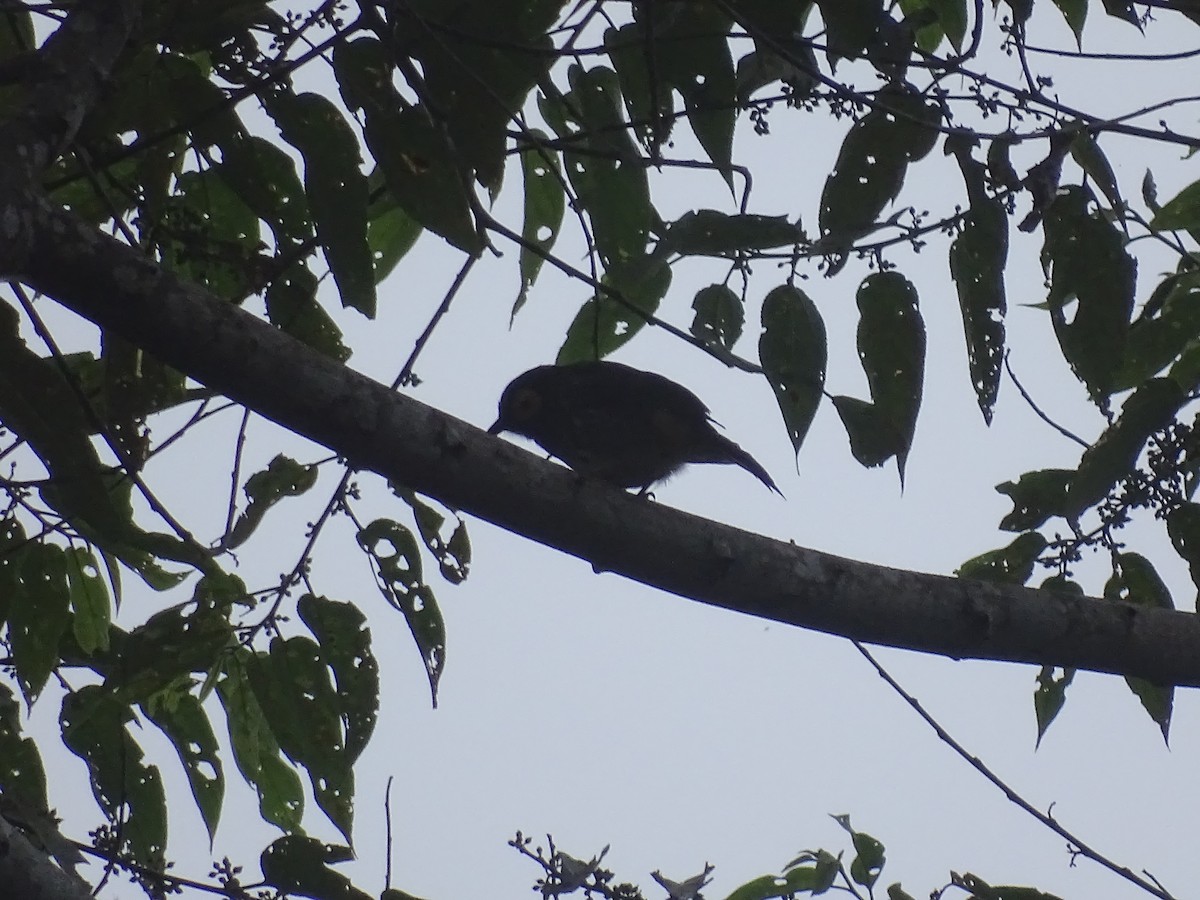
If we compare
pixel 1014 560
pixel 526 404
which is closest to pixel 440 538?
pixel 1014 560

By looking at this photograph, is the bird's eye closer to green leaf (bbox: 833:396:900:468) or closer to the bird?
the bird

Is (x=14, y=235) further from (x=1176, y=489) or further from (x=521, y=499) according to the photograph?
(x=1176, y=489)

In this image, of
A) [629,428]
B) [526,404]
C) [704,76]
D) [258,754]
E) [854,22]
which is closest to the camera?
Answer: [854,22]

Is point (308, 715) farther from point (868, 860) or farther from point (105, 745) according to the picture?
point (868, 860)

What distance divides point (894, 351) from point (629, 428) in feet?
7.84

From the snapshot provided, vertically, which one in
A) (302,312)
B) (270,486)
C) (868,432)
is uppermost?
(868,432)

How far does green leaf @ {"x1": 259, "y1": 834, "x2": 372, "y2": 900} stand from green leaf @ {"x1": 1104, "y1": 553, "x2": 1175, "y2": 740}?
1677mm

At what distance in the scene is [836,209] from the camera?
2377 millimetres

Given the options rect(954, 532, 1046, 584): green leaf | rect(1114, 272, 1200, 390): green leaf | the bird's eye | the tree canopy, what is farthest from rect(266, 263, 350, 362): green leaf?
the bird's eye

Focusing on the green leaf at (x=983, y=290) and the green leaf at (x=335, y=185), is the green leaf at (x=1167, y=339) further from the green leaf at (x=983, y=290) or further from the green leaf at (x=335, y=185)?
the green leaf at (x=335, y=185)

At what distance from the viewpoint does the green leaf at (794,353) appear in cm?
240

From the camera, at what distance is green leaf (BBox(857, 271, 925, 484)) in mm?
2348

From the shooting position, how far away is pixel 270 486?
Answer: 9.23 feet

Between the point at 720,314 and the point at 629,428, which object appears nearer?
the point at 720,314
